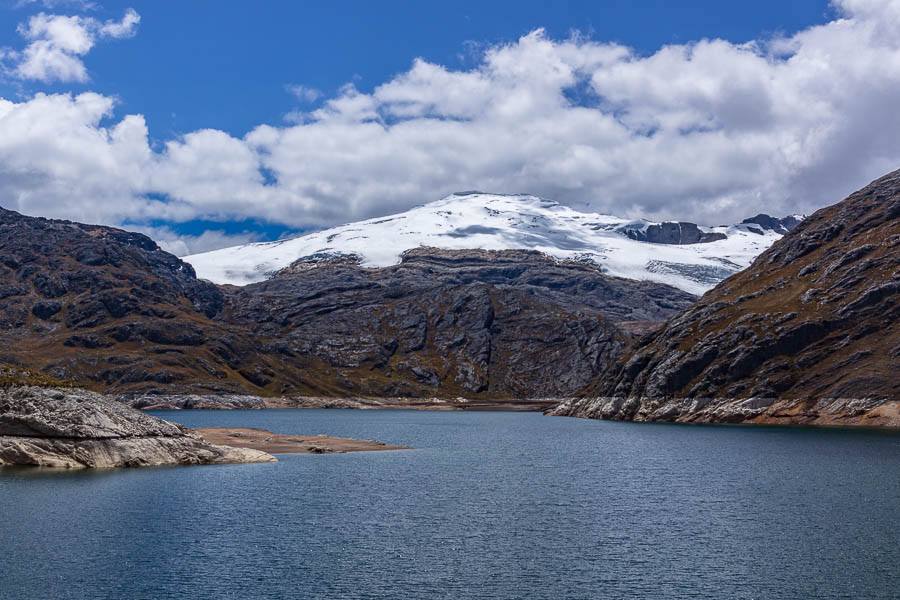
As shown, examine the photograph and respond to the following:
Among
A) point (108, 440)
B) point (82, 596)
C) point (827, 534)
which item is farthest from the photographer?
point (108, 440)

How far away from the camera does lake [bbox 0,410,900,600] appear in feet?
179

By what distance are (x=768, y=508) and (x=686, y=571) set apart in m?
29.3

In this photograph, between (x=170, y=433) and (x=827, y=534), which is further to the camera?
(x=170, y=433)

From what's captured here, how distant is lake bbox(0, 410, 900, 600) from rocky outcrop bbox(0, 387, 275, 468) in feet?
10.5

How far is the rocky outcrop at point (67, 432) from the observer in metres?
101

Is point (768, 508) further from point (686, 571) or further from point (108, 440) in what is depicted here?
point (108, 440)

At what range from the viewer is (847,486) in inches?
3799

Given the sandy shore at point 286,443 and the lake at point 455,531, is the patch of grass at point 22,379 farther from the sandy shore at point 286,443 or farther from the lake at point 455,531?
the sandy shore at point 286,443

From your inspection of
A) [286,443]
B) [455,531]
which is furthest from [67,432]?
[455,531]

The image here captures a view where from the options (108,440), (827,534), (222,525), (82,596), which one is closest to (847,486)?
(827,534)

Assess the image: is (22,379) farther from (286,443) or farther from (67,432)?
(286,443)

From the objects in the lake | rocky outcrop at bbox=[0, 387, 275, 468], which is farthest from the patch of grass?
the lake

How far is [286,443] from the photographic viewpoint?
148 m

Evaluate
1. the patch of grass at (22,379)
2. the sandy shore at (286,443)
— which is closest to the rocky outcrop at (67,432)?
the patch of grass at (22,379)
